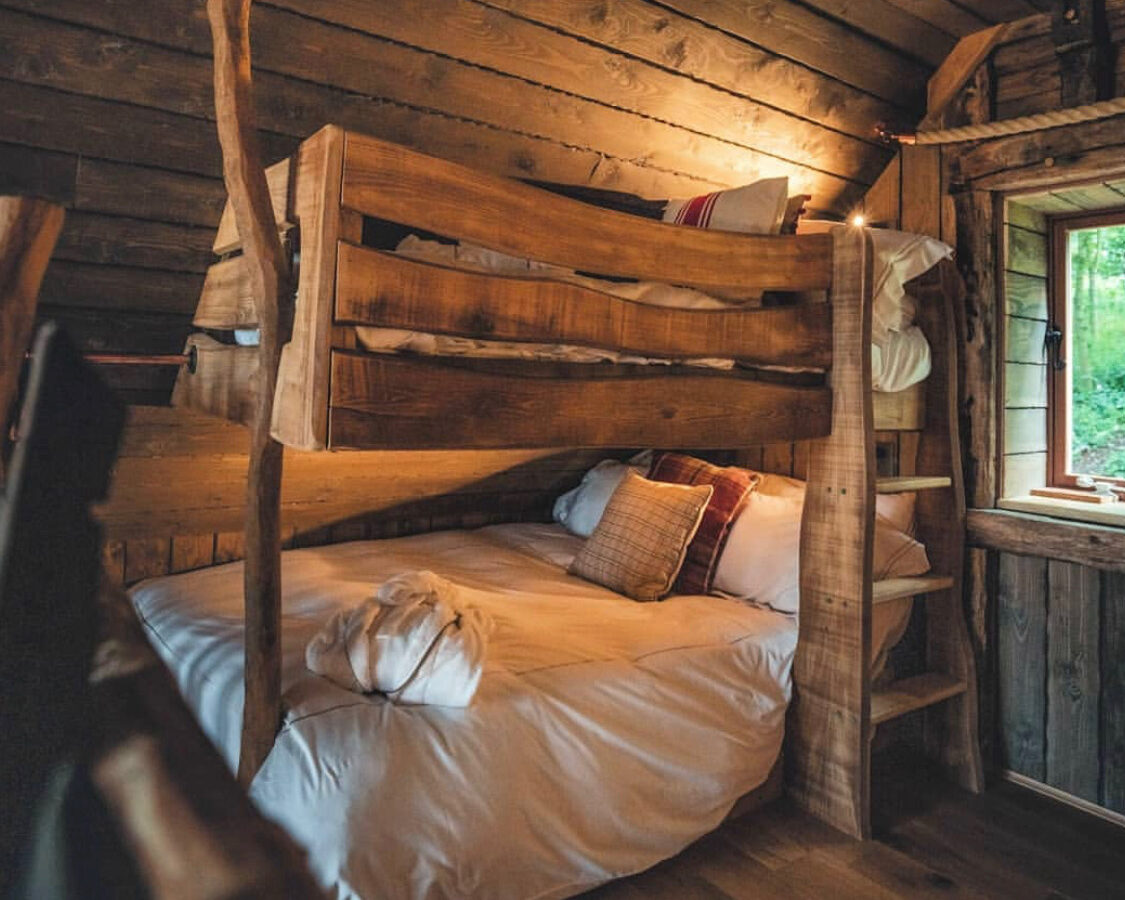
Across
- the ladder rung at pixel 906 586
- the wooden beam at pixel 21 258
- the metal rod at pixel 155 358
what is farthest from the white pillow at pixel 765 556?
the wooden beam at pixel 21 258

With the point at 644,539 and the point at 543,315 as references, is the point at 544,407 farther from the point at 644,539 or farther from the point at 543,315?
the point at 644,539

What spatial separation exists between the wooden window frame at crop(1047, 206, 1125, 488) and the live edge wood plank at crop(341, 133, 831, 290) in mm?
1138

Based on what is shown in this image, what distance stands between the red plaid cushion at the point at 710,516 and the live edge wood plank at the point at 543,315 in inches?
26.6

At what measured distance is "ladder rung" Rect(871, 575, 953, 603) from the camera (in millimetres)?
2277

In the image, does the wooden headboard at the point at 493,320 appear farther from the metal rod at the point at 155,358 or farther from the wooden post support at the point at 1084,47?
the wooden post support at the point at 1084,47

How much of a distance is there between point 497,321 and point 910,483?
149 cm

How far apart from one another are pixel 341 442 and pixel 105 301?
114 centimetres

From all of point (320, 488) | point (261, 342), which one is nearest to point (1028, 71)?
point (261, 342)

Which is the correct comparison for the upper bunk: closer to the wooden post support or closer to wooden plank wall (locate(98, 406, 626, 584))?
wooden plank wall (locate(98, 406, 626, 584))

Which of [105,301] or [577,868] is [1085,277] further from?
[105,301]

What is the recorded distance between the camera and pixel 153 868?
0.72ft

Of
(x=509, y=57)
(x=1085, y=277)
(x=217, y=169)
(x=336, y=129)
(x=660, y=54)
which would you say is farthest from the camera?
(x=1085, y=277)

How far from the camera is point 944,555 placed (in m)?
2.63

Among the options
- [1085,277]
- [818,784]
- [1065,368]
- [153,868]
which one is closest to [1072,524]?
[1065,368]
